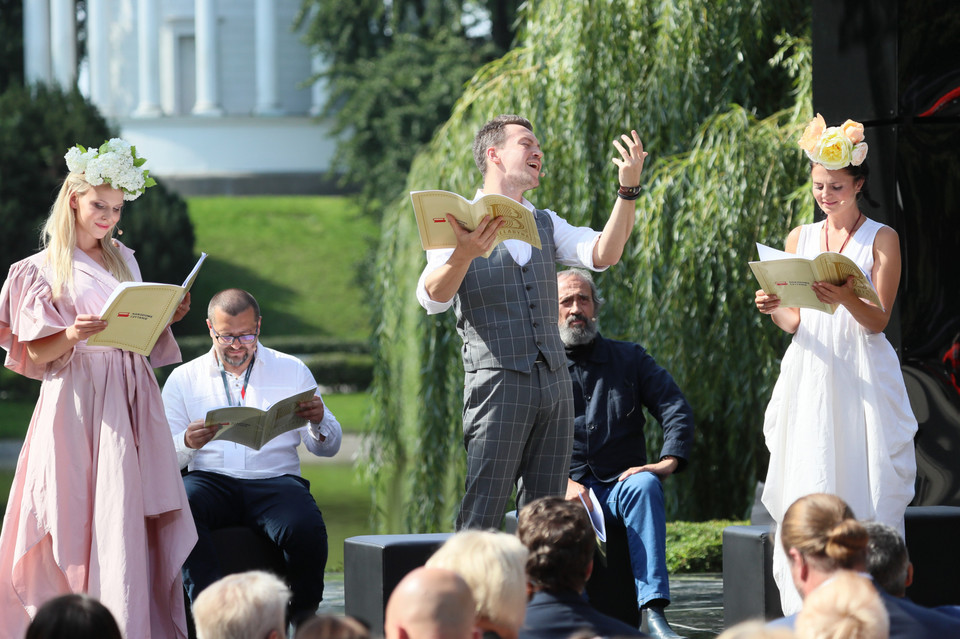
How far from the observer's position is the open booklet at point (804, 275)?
158 inches

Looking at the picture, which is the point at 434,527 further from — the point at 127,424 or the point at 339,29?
the point at 339,29

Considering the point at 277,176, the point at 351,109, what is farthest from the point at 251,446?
the point at 277,176

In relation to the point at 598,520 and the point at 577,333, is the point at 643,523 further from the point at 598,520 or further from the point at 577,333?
the point at 577,333

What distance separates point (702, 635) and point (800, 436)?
36.3 inches

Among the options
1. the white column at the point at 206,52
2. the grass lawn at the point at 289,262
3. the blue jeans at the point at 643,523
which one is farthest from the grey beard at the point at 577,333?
the white column at the point at 206,52

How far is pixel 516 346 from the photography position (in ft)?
13.1

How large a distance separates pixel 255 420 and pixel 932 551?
250 centimetres

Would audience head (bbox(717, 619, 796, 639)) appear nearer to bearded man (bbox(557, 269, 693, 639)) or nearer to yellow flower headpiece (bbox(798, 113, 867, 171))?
yellow flower headpiece (bbox(798, 113, 867, 171))

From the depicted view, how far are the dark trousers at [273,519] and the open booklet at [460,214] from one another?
1.29 m

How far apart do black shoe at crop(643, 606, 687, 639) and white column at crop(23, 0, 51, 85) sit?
99.8ft

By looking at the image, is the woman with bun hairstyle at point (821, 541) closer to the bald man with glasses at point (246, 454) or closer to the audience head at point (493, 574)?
the audience head at point (493, 574)

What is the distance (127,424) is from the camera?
13.5 ft

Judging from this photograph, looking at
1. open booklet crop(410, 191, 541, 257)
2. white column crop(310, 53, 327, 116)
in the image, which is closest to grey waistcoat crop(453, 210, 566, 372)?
open booklet crop(410, 191, 541, 257)

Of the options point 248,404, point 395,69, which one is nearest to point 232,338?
point 248,404
